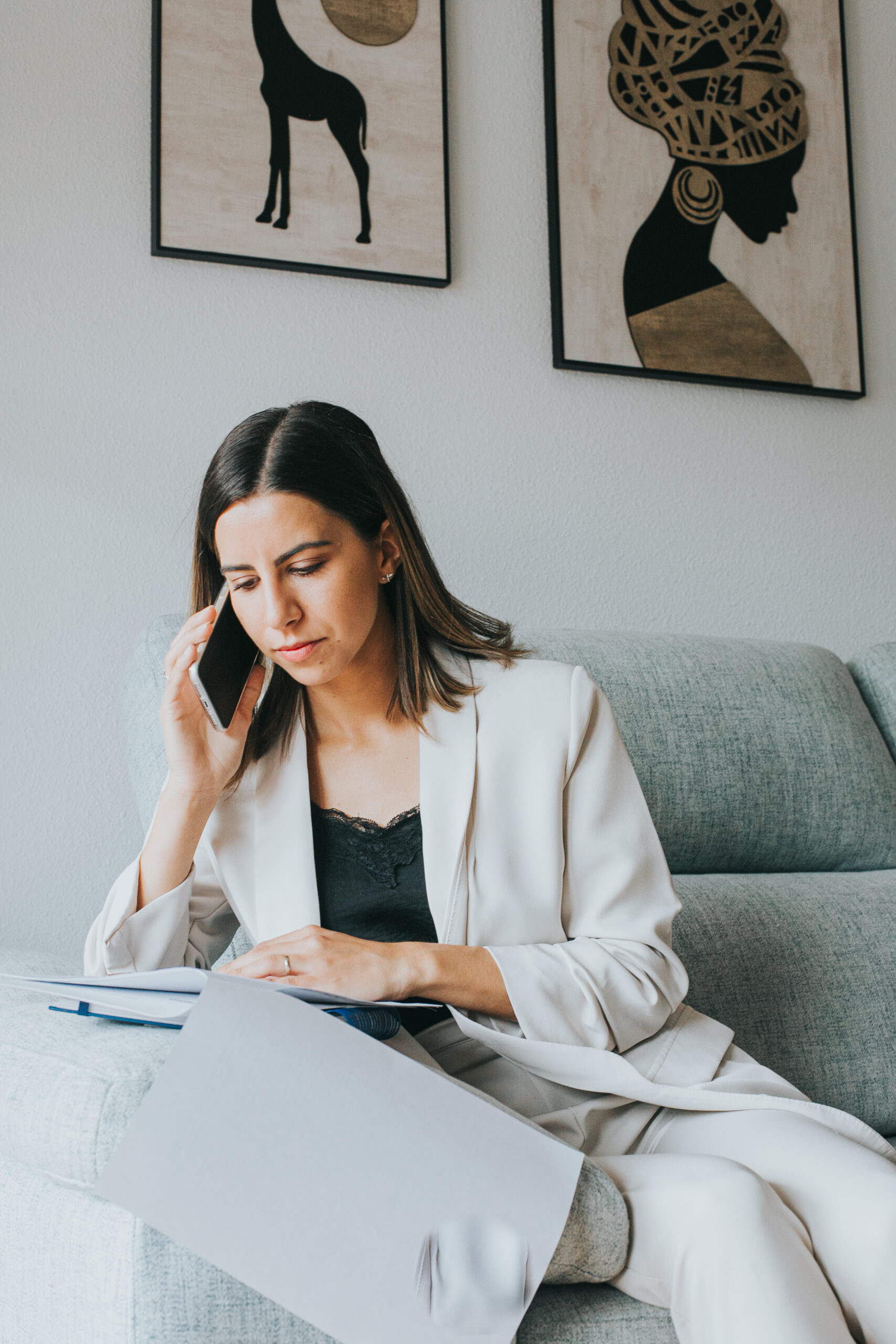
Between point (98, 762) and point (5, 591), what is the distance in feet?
0.88

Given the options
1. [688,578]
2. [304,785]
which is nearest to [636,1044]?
[304,785]

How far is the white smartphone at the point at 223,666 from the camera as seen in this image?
A: 1.07m

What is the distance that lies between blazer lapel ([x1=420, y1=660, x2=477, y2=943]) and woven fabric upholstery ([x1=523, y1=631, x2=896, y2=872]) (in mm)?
427

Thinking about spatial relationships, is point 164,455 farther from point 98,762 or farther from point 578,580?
point 578,580

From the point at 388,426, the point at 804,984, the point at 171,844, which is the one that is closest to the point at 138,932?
the point at 171,844

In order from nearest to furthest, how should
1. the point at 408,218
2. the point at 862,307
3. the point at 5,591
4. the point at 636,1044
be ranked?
the point at 636,1044, the point at 5,591, the point at 408,218, the point at 862,307

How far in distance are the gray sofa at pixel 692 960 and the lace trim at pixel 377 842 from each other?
28 centimetres

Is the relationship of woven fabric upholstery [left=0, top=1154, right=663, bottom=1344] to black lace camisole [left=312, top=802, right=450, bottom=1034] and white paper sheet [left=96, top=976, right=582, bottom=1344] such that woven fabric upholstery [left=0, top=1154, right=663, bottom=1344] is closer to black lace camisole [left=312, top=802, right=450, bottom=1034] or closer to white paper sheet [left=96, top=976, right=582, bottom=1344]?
white paper sheet [left=96, top=976, right=582, bottom=1344]

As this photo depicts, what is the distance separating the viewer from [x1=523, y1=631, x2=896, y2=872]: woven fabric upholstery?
151 centimetres

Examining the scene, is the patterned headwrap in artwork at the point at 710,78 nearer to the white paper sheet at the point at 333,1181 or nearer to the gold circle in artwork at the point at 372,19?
the gold circle in artwork at the point at 372,19

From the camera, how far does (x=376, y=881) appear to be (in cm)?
111

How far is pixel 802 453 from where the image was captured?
6.65 ft

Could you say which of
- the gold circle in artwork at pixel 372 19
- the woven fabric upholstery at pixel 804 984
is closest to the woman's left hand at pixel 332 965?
the woven fabric upholstery at pixel 804 984

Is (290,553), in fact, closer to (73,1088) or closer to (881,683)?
(73,1088)
